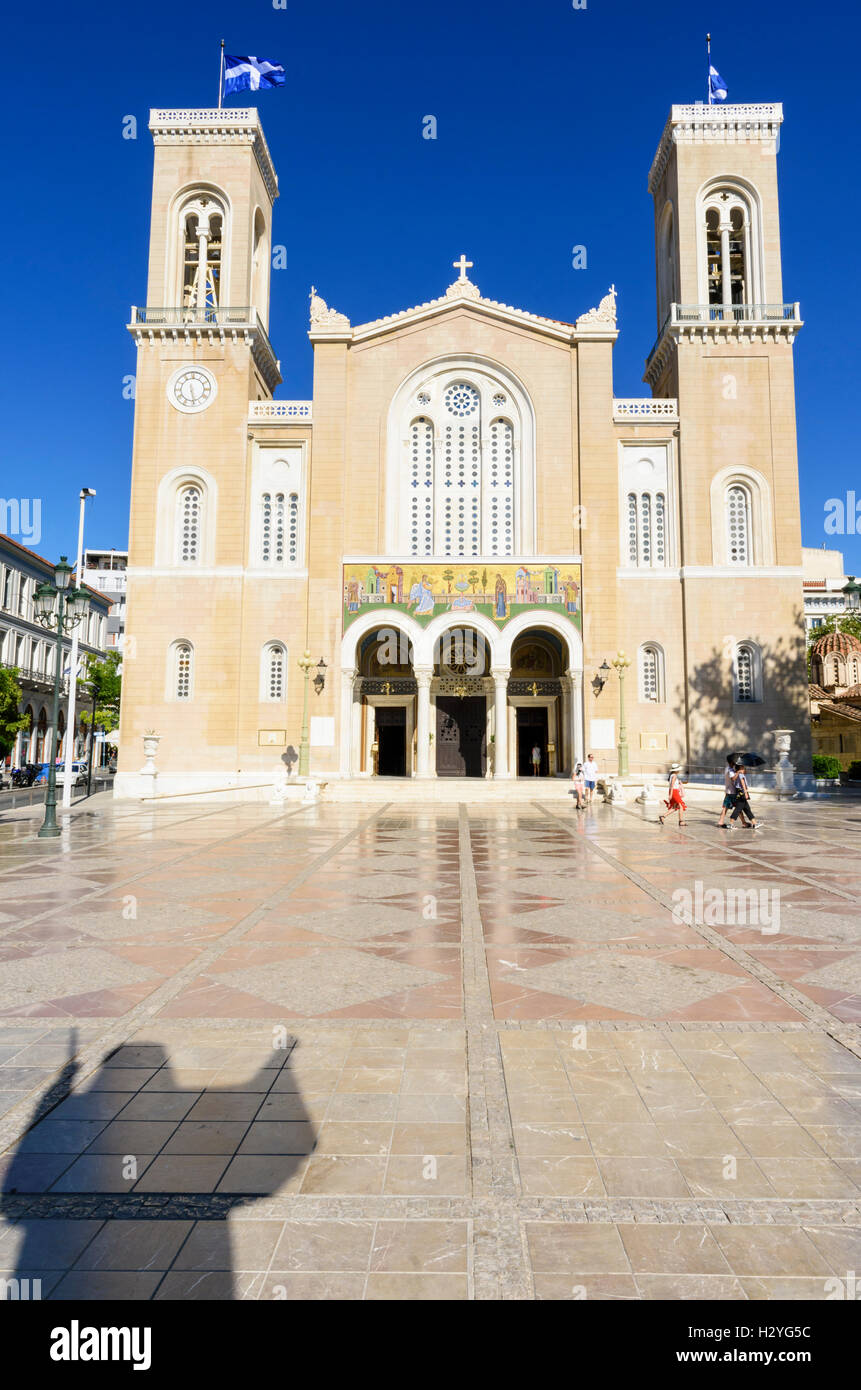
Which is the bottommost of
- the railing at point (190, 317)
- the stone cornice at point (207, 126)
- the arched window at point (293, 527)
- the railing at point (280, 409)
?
the arched window at point (293, 527)

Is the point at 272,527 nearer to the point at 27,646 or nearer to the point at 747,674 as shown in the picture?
the point at 747,674

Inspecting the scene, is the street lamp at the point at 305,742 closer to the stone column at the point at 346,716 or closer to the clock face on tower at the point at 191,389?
the stone column at the point at 346,716

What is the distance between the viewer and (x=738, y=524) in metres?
30.9

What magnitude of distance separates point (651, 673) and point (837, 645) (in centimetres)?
1954

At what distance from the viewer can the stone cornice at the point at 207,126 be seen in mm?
31859

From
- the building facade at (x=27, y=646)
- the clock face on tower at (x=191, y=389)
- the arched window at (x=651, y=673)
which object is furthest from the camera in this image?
the building facade at (x=27, y=646)

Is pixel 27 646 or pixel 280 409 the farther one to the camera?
pixel 27 646

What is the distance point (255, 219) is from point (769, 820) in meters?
30.6

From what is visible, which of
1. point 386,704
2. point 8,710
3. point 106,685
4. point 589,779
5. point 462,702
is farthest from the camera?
point 106,685

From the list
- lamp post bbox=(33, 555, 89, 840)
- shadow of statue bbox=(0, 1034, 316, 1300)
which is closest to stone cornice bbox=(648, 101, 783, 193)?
lamp post bbox=(33, 555, 89, 840)

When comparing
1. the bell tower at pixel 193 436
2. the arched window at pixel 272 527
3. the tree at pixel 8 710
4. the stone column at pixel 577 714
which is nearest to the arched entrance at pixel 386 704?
the arched window at pixel 272 527

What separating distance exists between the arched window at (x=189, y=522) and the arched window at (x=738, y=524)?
19465 millimetres

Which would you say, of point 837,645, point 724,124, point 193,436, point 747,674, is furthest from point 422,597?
point 837,645

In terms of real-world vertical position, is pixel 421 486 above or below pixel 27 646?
above
